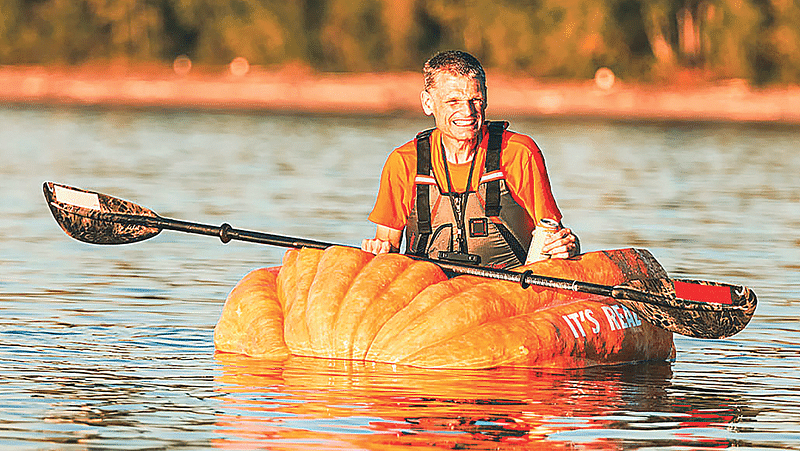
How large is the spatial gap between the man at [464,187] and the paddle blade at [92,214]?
65.6 inches

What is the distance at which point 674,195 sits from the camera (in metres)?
25.9

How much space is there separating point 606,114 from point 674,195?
2667cm

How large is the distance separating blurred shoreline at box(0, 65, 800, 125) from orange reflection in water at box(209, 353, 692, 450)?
4043 centimetres

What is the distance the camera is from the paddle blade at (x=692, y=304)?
10109 millimetres

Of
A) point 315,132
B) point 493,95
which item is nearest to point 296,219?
point 315,132

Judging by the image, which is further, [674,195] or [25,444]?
[674,195]

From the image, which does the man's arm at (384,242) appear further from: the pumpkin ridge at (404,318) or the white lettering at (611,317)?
the white lettering at (611,317)

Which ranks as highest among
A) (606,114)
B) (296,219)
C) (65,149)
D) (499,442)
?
(606,114)

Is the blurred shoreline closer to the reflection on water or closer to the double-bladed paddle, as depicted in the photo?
the double-bladed paddle

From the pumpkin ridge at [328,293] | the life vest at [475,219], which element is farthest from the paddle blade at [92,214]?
the life vest at [475,219]

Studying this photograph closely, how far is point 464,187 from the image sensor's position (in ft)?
34.8

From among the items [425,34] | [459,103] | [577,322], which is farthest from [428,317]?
[425,34]

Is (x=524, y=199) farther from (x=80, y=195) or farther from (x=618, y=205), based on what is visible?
(x=618, y=205)

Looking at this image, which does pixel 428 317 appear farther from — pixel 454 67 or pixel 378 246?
pixel 454 67
